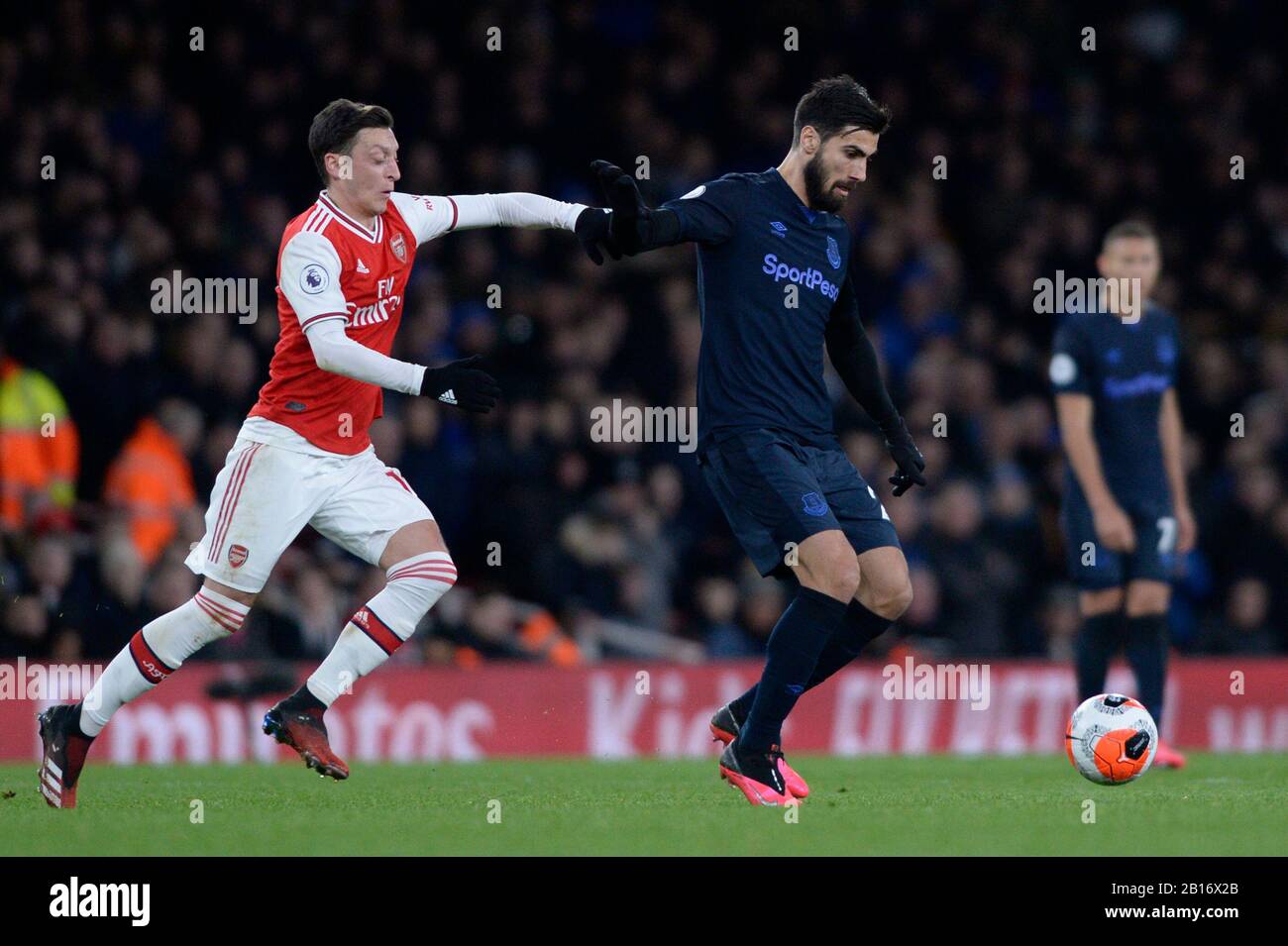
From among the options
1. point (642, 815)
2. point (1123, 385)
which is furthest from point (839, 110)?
point (1123, 385)

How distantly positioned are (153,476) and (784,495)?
17.3ft

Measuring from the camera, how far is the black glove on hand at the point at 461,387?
19.4 ft

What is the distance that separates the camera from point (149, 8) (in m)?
13.2

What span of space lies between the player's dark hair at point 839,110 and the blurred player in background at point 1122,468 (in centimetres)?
241

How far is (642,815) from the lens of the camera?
229 inches

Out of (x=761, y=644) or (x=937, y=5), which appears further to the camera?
(x=937, y=5)

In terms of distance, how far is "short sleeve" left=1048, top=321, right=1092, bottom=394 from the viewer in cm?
830

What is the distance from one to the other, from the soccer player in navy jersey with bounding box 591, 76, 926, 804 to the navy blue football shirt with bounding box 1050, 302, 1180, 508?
2.22 metres

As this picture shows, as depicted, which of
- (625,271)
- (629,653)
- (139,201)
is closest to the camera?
(629,653)

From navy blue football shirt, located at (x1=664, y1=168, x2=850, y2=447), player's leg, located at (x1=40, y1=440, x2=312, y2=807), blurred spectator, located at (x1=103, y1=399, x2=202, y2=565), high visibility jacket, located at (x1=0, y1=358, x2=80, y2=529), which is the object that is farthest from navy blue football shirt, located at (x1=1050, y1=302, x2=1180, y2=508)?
high visibility jacket, located at (x1=0, y1=358, x2=80, y2=529)

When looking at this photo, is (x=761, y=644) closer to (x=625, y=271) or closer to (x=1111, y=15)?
(x=625, y=271)

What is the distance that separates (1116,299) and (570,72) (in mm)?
6588

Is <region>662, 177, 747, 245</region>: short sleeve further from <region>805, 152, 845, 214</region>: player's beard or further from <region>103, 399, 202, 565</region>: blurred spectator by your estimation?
<region>103, 399, 202, 565</region>: blurred spectator

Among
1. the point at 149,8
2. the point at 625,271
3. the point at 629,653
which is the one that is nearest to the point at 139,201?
the point at 149,8
